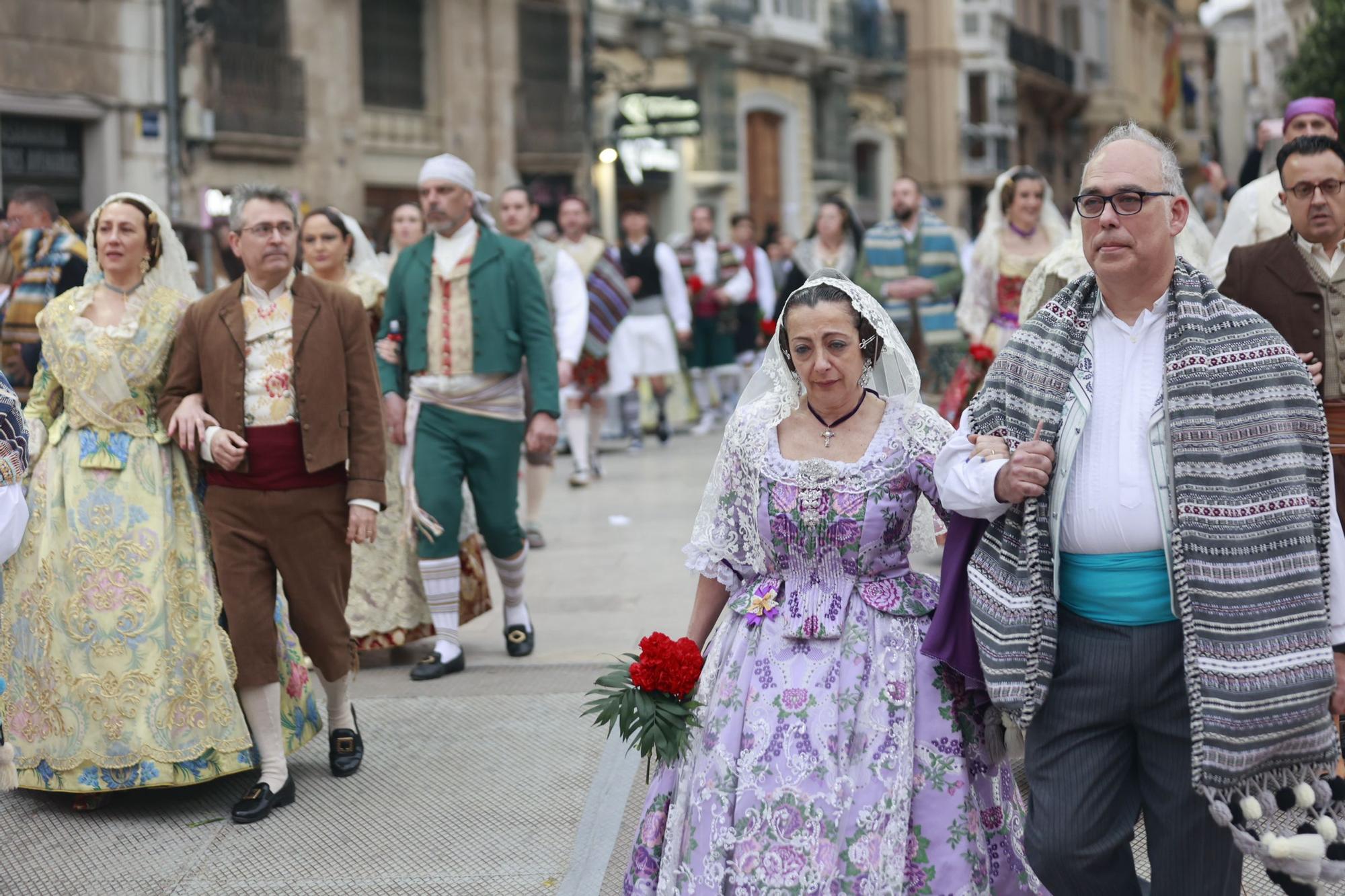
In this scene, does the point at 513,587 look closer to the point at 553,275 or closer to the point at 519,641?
the point at 519,641

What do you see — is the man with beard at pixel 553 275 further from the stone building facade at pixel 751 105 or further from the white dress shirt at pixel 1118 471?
the stone building facade at pixel 751 105

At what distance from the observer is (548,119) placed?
77.8 feet

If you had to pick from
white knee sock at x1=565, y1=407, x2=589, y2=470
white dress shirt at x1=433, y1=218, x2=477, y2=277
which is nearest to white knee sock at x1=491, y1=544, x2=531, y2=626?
white dress shirt at x1=433, y1=218, x2=477, y2=277

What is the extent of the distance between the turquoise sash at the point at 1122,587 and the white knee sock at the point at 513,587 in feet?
13.3

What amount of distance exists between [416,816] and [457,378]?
221 centimetres

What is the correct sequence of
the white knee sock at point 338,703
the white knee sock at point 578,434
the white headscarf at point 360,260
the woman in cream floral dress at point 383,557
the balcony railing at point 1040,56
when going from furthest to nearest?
the balcony railing at point 1040,56 < the white knee sock at point 578,434 < the white headscarf at point 360,260 < the woman in cream floral dress at point 383,557 < the white knee sock at point 338,703

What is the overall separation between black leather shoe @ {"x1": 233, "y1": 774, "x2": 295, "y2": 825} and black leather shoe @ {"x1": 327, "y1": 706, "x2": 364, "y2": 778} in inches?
11.5

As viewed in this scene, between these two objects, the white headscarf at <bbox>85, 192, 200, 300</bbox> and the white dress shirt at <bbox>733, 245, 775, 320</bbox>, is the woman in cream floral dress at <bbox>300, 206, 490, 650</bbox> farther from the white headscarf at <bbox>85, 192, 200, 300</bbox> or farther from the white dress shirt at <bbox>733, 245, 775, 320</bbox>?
the white dress shirt at <bbox>733, 245, 775, 320</bbox>

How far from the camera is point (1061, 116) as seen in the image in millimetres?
50000

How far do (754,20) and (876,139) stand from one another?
7.24 m

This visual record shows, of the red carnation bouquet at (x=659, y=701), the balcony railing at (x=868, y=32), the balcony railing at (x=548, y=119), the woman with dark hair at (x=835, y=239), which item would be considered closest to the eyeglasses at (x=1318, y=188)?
the red carnation bouquet at (x=659, y=701)

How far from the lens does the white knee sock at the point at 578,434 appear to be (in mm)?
12570

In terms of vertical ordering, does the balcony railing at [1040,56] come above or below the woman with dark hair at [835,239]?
above

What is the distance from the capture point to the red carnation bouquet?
12.3 ft
